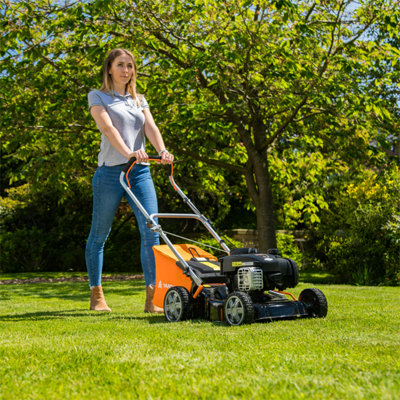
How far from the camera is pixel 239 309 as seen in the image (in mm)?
4051

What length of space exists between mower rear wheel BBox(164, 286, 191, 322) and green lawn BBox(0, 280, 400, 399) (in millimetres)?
131

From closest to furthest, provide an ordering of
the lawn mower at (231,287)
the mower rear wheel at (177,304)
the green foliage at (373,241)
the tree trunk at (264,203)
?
the lawn mower at (231,287), the mower rear wheel at (177,304), the tree trunk at (264,203), the green foliage at (373,241)

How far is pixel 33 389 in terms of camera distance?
232 centimetres

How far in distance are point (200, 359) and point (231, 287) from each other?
5.24 feet

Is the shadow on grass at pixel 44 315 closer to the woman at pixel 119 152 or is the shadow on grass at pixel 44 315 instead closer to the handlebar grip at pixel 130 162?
the woman at pixel 119 152

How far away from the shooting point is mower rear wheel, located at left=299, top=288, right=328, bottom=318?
4422 millimetres

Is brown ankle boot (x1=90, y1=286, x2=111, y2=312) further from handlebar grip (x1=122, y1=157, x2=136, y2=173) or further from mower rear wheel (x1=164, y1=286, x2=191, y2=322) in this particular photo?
handlebar grip (x1=122, y1=157, x2=136, y2=173)

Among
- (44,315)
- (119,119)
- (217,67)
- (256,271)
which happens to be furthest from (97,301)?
(217,67)

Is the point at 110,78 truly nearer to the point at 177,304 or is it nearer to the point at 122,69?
the point at 122,69

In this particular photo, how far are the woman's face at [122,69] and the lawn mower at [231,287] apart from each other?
0.79 m

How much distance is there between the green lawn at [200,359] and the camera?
2.22 meters

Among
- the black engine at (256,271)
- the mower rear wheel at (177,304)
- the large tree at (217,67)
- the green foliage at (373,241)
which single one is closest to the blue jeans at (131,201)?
the mower rear wheel at (177,304)

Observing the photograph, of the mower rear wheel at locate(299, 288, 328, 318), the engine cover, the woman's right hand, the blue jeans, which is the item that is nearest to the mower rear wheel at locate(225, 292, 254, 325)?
the engine cover

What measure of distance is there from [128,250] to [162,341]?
41.6ft
